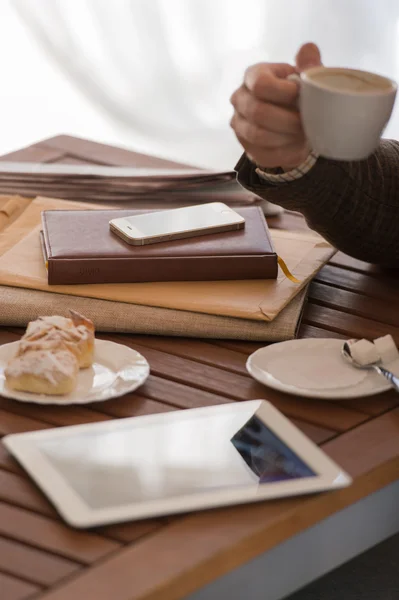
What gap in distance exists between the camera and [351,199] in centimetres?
116

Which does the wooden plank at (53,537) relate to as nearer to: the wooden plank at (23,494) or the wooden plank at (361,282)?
the wooden plank at (23,494)

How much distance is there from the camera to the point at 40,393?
2.81 feet

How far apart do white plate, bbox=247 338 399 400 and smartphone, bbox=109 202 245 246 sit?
0.22m

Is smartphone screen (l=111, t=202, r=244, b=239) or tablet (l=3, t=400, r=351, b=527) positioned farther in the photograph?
smartphone screen (l=111, t=202, r=244, b=239)

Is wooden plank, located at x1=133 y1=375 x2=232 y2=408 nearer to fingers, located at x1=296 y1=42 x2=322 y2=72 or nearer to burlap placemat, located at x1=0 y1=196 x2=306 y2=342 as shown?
burlap placemat, located at x1=0 y1=196 x2=306 y2=342

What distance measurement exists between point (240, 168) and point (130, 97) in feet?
8.64

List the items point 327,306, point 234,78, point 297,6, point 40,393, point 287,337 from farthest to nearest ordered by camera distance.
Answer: point 234,78
point 297,6
point 327,306
point 287,337
point 40,393

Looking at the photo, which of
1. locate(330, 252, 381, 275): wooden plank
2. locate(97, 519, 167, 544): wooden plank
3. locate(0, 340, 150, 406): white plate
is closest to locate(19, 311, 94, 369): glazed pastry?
locate(0, 340, 150, 406): white plate

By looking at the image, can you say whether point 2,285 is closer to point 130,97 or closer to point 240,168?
point 240,168

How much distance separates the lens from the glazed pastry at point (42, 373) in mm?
849

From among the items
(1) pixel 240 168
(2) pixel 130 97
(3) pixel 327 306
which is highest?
(1) pixel 240 168

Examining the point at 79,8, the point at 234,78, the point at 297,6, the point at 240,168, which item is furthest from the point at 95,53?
the point at 240,168

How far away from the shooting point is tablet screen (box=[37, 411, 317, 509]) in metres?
0.73


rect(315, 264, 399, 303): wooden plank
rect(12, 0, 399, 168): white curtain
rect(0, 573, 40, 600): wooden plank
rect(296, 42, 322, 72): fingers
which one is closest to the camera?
rect(0, 573, 40, 600): wooden plank
